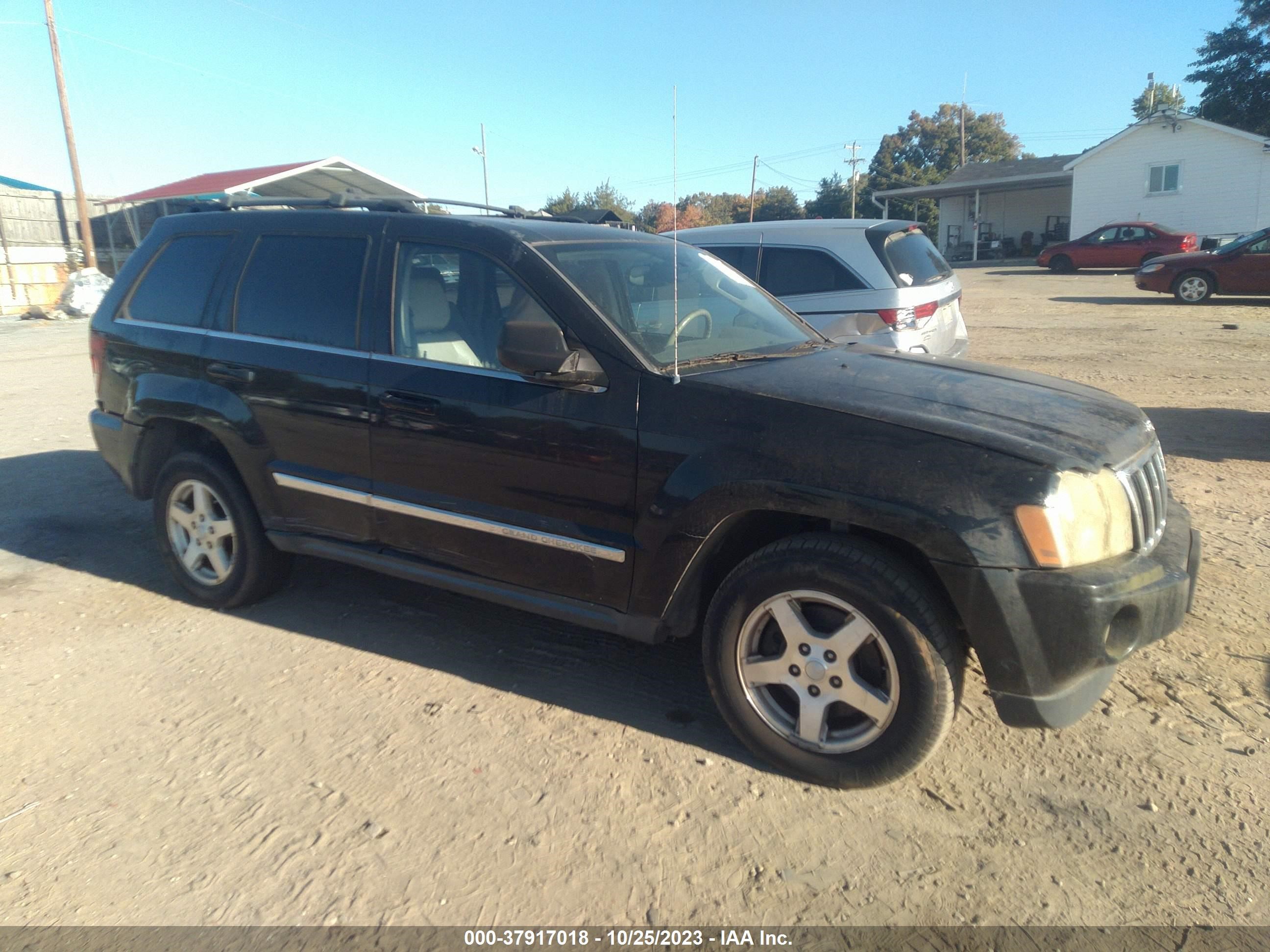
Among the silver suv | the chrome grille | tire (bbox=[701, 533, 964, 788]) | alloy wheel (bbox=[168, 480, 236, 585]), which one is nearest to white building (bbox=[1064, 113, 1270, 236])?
the silver suv

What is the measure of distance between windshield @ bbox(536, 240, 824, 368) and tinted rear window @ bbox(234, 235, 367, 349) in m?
0.94

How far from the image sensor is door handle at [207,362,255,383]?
4.25 metres

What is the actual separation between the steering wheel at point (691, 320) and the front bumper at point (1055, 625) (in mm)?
1358

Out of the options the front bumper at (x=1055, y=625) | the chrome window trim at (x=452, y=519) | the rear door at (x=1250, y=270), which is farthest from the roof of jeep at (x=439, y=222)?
the rear door at (x=1250, y=270)

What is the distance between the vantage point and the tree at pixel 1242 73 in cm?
4206

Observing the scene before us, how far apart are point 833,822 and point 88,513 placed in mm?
5473

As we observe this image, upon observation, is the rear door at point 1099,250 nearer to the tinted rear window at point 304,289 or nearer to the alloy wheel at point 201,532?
the tinted rear window at point 304,289

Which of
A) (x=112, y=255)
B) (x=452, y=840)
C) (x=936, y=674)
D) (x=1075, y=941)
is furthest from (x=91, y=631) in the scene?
(x=112, y=255)

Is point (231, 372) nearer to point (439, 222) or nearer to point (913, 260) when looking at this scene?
point (439, 222)

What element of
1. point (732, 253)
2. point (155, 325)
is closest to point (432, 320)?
point (155, 325)

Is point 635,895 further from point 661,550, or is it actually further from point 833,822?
point 661,550

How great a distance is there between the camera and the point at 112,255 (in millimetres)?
27875

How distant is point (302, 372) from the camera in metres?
4.07

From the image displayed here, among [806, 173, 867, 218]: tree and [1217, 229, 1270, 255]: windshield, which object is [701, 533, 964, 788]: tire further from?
[806, 173, 867, 218]: tree
